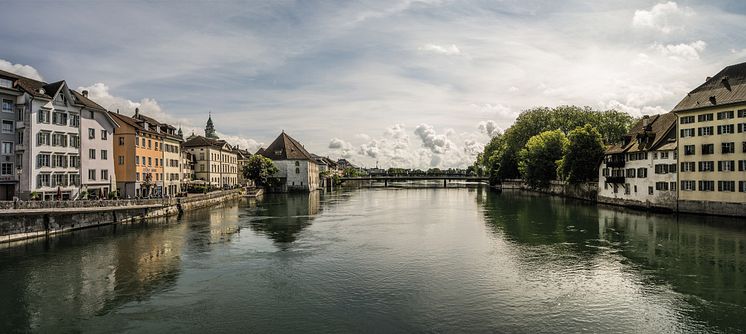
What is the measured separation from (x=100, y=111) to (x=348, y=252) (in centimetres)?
3620

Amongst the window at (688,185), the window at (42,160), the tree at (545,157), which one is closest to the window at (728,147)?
the window at (688,185)

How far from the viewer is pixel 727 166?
51.0 m

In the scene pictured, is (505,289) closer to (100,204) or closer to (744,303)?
(744,303)

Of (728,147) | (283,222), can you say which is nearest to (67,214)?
(283,222)

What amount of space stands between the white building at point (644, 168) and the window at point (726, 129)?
5812 millimetres

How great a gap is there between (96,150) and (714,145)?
227 feet

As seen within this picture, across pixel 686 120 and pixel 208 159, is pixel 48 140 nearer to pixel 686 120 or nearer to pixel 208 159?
pixel 208 159

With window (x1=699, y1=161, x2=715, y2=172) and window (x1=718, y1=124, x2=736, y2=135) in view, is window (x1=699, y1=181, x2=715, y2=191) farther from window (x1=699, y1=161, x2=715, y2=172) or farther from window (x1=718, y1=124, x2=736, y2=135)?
window (x1=718, y1=124, x2=736, y2=135)

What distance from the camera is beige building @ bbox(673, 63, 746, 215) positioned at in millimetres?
50125

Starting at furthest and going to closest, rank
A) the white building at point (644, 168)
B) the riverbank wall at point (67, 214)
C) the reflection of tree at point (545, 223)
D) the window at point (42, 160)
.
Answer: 1. the white building at point (644, 168)
2. the window at point (42, 160)
3. the reflection of tree at point (545, 223)
4. the riverbank wall at point (67, 214)

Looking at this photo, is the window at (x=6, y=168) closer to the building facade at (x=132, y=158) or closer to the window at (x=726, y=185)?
the building facade at (x=132, y=158)

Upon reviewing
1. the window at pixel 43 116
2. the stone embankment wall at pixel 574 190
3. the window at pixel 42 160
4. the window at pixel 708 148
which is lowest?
the stone embankment wall at pixel 574 190

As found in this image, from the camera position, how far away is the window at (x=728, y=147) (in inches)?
1991

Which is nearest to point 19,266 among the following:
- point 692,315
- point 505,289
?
point 505,289
